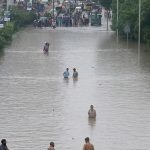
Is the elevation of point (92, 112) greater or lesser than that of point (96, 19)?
greater

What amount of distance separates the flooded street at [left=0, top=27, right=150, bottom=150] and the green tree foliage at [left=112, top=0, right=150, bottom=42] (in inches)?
54.3

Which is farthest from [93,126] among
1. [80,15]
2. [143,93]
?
[80,15]

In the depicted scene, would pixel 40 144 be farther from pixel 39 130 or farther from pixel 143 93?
pixel 143 93

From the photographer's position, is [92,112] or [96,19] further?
[96,19]

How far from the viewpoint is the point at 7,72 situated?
42031mm

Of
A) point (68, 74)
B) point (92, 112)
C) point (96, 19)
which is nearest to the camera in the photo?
point (92, 112)

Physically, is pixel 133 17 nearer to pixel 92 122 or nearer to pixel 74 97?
pixel 74 97

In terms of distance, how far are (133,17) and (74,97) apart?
1070 inches

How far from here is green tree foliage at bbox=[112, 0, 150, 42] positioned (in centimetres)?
5728

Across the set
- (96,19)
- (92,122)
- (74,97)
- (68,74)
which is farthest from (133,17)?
(92,122)

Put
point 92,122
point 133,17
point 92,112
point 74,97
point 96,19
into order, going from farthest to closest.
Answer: point 96,19 < point 133,17 < point 74,97 < point 92,112 < point 92,122

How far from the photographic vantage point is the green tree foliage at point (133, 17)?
188 feet

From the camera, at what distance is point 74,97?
3412cm

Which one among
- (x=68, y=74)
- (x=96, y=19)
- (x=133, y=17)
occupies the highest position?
(x=133, y=17)
